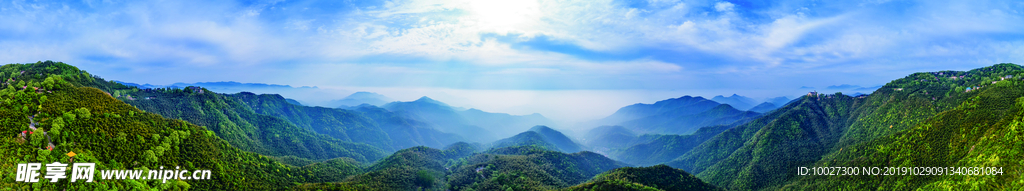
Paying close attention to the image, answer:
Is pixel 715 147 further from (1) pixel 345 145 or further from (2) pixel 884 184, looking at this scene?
(1) pixel 345 145

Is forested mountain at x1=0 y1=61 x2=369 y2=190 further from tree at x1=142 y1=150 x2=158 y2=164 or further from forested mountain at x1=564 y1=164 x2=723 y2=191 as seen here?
forested mountain at x1=564 y1=164 x2=723 y2=191

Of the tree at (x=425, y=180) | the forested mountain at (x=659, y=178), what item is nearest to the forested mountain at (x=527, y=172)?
the tree at (x=425, y=180)

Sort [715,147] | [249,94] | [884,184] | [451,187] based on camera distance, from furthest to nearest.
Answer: [249,94], [715,147], [451,187], [884,184]

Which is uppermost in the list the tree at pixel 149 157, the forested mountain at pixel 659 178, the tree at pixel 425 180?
the tree at pixel 149 157

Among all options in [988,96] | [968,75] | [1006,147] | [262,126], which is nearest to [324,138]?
[262,126]

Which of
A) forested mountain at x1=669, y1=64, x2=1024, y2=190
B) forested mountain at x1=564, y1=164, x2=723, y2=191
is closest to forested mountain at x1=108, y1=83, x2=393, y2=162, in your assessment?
forested mountain at x1=564, y1=164, x2=723, y2=191

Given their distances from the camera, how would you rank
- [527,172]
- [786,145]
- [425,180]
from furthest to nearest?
[786,145]
[527,172]
[425,180]

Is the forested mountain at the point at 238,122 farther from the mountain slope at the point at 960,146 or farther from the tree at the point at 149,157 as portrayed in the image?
the mountain slope at the point at 960,146

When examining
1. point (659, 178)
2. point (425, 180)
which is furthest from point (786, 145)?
point (425, 180)

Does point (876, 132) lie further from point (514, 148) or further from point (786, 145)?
point (514, 148)
